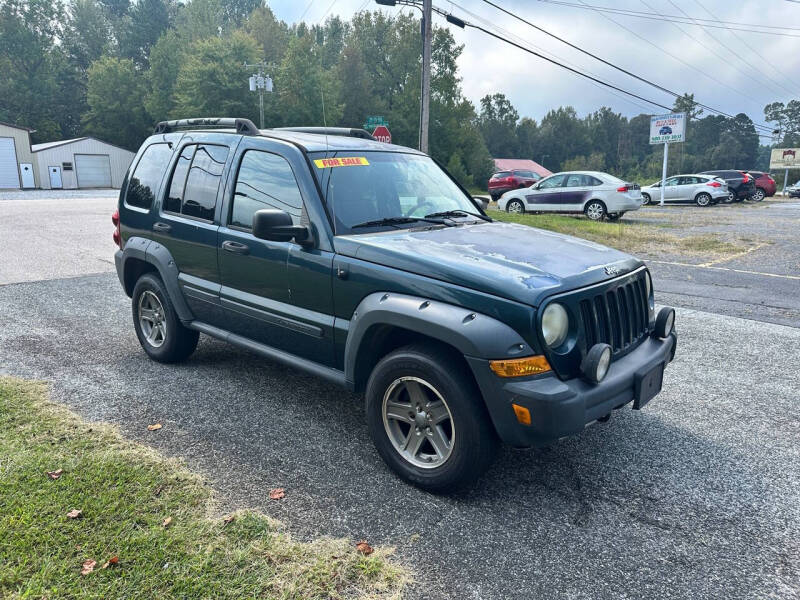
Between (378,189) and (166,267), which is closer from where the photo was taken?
(378,189)

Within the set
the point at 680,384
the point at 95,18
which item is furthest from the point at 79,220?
the point at 95,18

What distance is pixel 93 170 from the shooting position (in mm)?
52688

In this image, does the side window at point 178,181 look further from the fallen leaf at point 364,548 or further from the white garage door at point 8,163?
the white garage door at point 8,163

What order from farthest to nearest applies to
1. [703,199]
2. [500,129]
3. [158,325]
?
1. [500,129]
2. [703,199]
3. [158,325]

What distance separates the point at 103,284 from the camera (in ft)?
28.4

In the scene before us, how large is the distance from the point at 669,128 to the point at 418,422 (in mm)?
37744

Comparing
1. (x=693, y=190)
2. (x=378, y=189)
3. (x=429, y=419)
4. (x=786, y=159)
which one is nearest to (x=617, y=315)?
(x=429, y=419)

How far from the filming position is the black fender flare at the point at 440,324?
298 cm

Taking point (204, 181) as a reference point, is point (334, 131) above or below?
above

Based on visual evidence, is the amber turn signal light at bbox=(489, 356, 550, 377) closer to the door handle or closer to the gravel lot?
the gravel lot

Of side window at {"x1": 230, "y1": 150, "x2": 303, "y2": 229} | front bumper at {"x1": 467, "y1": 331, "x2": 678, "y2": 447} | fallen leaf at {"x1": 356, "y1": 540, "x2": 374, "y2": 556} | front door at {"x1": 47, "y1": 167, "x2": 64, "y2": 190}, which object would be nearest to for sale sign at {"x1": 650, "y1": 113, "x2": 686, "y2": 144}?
side window at {"x1": 230, "y1": 150, "x2": 303, "y2": 229}

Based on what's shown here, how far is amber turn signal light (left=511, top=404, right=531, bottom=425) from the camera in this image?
295 cm

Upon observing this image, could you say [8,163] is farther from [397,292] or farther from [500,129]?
[500,129]

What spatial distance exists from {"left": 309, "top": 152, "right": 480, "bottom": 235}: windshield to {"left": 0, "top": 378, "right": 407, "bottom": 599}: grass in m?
1.79
